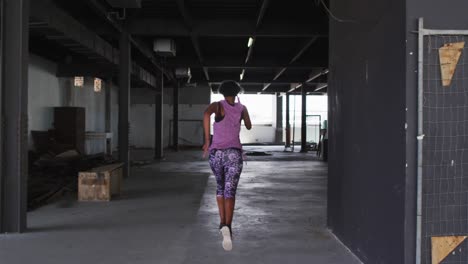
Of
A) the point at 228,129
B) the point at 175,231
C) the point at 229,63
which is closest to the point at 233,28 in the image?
the point at 229,63

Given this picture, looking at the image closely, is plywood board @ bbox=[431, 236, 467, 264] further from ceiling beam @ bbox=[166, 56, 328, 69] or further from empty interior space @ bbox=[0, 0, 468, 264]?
ceiling beam @ bbox=[166, 56, 328, 69]

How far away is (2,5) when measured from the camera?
5.62 m

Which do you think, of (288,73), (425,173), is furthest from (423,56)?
(288,73)

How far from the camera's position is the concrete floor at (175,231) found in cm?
481

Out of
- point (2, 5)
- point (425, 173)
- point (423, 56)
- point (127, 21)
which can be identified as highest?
point (127, 21)

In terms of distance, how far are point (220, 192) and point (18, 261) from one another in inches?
80.5

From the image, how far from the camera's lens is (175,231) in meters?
5.96

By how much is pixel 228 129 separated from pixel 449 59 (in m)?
2.13

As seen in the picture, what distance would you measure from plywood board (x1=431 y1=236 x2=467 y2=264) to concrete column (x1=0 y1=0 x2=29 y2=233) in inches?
178

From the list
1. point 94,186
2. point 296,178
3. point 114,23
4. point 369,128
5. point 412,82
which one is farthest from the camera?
point 296,178

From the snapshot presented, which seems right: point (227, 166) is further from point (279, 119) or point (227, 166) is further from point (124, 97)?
point (279, 119)

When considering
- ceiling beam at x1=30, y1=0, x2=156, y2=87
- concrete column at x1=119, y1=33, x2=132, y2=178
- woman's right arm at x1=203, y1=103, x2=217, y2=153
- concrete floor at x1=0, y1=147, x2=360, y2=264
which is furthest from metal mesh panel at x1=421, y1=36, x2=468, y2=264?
concrete column at x1=119, y1=33, x2=132, y2=178

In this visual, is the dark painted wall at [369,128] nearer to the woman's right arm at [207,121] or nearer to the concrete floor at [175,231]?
the concrete floor at [175,231]

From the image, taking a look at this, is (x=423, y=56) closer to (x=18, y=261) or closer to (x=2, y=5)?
(x=18, y=261)
